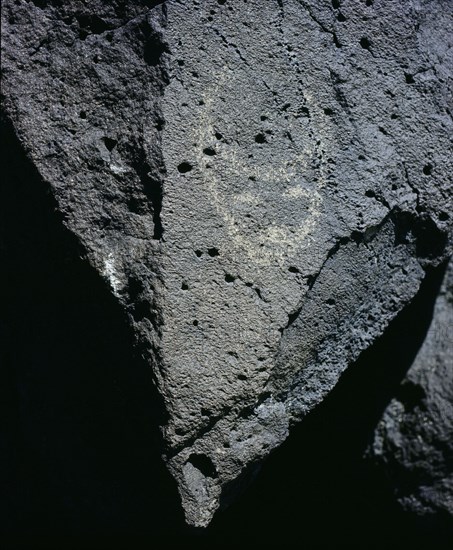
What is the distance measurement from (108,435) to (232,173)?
0.50 meters

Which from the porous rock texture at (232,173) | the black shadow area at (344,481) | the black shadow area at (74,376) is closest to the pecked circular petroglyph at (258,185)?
the porous rock texture at (232,173)

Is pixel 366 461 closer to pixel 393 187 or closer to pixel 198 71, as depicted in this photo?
pixel 393 187

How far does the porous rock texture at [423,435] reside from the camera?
1286mm

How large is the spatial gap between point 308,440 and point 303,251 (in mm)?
541

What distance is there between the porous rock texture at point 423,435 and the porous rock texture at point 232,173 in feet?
0.94

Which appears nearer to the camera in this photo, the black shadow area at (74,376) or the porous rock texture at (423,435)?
the black shadow area at (74,376)

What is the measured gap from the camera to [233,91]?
1.03m

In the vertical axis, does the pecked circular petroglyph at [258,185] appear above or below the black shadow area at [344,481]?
above

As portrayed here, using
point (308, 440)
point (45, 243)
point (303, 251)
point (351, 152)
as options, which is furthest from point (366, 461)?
point (45, 243)

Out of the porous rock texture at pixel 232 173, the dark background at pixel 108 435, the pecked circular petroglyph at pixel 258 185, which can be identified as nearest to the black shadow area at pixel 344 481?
the dark background at pixel 108 435

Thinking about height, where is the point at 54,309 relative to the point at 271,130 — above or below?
below

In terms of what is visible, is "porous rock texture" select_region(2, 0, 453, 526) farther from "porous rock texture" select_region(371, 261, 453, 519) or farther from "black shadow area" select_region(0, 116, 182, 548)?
"porous rock texture" select_region(371, 261, 453, 519)

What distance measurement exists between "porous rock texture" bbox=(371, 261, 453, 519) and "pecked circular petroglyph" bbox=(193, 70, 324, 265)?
48cm

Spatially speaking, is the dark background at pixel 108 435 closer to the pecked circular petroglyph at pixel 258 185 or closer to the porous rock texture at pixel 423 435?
the porous rock texture at pixel 423 435
